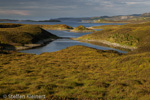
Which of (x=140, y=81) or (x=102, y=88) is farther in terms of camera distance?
(x=140, y=81)

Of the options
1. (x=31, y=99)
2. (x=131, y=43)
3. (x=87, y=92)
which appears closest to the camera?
(x=31, y=99)

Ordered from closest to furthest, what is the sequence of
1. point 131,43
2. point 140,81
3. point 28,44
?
point 140,81 → point 131,43 → point 28,44

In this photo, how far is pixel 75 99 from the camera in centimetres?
1638

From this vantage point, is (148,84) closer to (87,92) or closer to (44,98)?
(87,92)

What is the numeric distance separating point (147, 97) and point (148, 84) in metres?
5.88

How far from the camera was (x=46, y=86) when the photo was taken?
20.8 metres

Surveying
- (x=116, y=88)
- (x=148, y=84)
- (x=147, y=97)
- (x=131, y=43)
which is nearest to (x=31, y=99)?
(x=116, y=88)

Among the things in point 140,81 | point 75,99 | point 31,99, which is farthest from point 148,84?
point 31,99

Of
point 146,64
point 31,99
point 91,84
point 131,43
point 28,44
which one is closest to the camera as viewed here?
point 31,99

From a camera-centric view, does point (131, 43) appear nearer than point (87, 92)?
No

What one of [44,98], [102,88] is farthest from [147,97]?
[44,98]

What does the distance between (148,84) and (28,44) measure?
332 feet

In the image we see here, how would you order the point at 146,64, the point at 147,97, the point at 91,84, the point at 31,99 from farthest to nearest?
Answer: 1. the point at 146,64
2. the point at 91,84
3. the point at 147,97
4. the point at 31,99

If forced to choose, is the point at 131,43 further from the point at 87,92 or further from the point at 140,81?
the point at 87,92
